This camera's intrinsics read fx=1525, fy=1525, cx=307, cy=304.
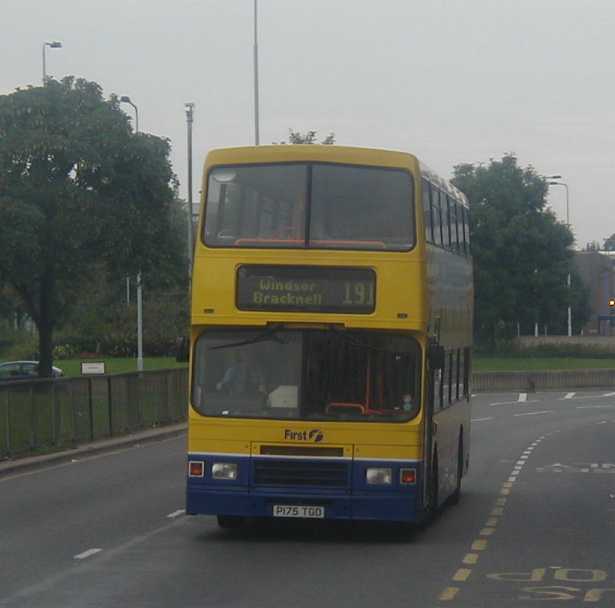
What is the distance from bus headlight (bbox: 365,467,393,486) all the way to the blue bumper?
0.04m

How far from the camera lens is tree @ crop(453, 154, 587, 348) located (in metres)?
86.4

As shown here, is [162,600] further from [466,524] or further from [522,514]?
[522,514]

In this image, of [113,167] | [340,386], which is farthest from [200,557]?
[113,167]

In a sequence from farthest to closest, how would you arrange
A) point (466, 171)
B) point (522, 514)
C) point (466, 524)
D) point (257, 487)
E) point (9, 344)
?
1. point (466, 171)
2. point (9, 344)
3. point (522, 514)
4. point (466, 524)
5. point (257, 487)

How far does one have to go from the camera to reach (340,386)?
15109 millimetres

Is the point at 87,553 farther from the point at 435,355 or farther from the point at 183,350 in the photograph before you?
the point at 435,355

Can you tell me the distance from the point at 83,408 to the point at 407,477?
56.1 ft

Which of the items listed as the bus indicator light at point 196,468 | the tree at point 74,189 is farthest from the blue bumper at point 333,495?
the tree at point 74,189

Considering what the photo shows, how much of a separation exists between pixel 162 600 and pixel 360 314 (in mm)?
4580

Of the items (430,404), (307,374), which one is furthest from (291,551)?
(430,404)

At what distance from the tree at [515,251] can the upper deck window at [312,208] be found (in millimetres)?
70281

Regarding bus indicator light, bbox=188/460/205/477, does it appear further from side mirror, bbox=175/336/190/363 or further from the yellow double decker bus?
side mirror, bbox=175/336/190/363

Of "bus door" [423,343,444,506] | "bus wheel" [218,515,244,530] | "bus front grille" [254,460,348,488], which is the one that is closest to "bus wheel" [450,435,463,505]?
"bus door" [423,343,444,506]

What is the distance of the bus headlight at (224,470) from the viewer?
15078mm
